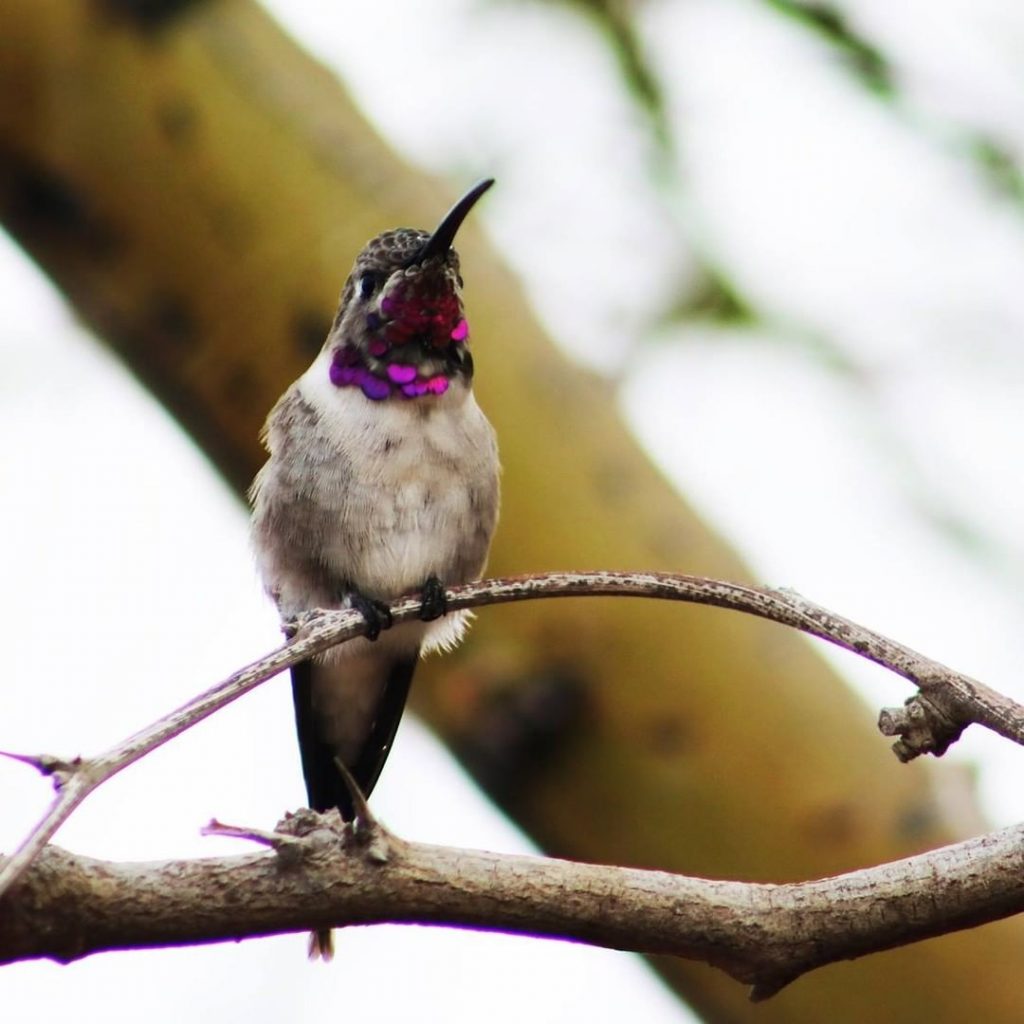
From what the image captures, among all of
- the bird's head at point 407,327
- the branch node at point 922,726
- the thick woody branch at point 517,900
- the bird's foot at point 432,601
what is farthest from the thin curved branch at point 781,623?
the bird's head at point 407,327

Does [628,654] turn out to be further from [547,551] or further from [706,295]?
[706,295]

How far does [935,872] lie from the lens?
1615 millimetres

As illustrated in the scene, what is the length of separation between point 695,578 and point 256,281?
245 centimetres

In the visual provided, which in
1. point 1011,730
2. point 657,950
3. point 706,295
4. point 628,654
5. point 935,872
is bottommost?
point 657,950

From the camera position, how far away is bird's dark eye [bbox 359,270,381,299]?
3.48 metres

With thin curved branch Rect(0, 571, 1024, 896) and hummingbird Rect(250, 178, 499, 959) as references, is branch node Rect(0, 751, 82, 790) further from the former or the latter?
hummingbird Rect(250, 178, 499, 959)

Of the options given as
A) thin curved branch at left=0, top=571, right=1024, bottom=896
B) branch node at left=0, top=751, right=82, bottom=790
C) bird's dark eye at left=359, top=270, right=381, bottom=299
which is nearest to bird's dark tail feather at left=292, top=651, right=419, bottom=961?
bird's dark eye at left=359, top=270, right=381, bottom=299

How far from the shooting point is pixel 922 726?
1.69 meters

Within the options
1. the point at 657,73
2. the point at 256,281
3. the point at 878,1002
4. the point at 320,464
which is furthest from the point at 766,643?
the point at 657,73

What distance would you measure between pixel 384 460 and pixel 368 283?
45 cm

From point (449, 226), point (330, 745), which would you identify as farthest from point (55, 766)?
point (330, 745)

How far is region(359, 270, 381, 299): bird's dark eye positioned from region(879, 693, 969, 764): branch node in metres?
2.02

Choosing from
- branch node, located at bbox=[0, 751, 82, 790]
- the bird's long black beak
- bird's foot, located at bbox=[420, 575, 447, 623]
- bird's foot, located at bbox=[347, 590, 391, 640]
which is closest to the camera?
branch node, located at bbox=[0, 751, 82, 790]

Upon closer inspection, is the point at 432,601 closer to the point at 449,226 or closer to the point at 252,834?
the point at 252,834
